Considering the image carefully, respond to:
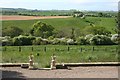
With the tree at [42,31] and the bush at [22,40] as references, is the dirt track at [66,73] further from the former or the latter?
the tree at [42,31]

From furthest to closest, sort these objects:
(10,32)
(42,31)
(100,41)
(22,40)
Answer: (42,31) < (10,32) < (100,41) < (22,40)

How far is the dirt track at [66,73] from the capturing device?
1352 centimetres

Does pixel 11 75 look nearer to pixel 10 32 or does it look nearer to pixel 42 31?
pixel 10 32

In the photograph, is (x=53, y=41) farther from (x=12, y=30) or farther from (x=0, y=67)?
(x=0, y=67)

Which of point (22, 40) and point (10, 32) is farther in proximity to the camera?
point (10, 32)

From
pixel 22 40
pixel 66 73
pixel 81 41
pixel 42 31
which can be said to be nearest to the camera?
pixel 66 73

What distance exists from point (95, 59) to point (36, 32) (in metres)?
23.8

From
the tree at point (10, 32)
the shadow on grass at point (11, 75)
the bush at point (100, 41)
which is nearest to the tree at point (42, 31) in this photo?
the tree at point (10, 32)

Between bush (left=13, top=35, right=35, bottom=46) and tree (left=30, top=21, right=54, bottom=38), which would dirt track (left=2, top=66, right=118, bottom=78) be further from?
tree (left=30, top=21, right=54, bottom=38)

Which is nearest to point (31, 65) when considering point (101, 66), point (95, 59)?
point (101, 66)

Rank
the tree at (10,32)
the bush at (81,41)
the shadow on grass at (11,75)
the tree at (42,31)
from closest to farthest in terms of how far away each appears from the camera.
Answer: the shadow on grass at (11,75)
the bush at (81,41)
the tree at (10,32)
the tree at (42,31)

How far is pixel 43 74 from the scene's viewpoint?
14.0 metres

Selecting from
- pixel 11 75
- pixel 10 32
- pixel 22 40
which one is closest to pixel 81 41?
pixel 22 40

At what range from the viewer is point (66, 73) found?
14.3m
